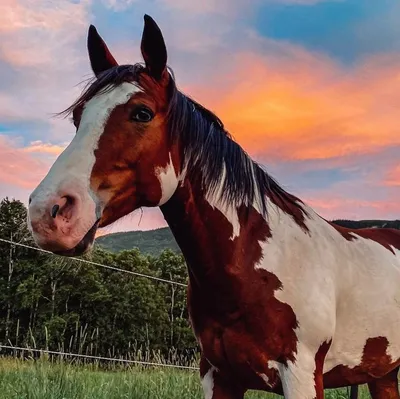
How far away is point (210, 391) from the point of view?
9.07 ft

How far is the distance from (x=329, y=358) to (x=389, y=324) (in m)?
0.44

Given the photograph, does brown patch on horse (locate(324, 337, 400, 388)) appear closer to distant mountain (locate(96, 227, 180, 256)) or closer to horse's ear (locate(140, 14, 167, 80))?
distant mountain (locate(96, 227, 180, 256))

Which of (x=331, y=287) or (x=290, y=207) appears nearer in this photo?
(x=331, y=287)

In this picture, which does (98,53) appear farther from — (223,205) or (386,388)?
(386,388)

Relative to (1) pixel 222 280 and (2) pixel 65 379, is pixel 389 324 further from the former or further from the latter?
(2) pixel 65 379

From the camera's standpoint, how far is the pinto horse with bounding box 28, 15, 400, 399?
2096 millimetres

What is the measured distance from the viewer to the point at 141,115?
7.35ft

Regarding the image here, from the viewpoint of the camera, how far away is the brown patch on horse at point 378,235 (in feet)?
10.4

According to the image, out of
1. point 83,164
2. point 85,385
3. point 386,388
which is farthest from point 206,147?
point 85,385

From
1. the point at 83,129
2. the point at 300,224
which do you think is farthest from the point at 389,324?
the point at 83,129

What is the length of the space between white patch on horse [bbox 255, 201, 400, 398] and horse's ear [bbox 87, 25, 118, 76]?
3.57 ft

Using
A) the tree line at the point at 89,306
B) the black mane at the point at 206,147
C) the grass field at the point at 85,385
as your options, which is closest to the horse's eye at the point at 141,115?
the black mane at the point at 206,147

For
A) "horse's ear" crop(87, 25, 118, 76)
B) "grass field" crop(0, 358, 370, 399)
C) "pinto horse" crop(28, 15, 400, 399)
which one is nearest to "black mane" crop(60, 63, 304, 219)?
"pinto horse" crop(28, 15, 400, 399)

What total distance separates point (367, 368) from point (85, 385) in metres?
3.12
